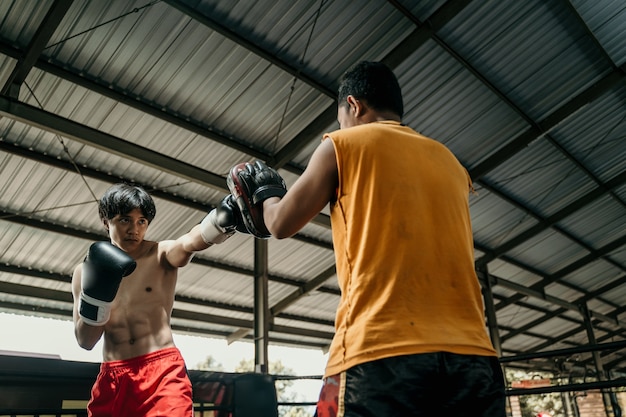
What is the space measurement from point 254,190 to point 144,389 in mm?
956

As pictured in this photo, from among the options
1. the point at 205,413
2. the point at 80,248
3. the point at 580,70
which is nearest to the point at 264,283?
the point at 80,248

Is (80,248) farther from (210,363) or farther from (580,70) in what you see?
(210,363)

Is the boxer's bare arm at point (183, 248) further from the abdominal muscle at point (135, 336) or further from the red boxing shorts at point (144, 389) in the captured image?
the red boxing shorts at point (144, 389)

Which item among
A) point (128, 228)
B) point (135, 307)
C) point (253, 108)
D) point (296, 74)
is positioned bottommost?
point (135, 307)

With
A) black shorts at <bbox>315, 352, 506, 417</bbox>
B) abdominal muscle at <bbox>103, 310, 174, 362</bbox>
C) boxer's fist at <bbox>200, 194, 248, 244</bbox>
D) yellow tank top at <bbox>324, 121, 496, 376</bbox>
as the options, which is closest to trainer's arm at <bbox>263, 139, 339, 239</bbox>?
yellow tank top at <bbox>324, 121, 496, 376</bbox>

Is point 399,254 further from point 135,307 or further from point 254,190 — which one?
point 135,307

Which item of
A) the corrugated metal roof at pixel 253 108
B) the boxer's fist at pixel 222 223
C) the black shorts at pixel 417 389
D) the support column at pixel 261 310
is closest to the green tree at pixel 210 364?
the corrugated metal roof at pixel 253 108

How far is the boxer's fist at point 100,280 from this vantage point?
1744 mm

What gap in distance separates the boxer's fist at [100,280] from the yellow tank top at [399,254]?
3.24 feet

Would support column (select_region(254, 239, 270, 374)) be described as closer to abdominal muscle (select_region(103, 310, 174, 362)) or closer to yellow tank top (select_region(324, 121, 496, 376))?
abdominal muscle (select_region(103, 310, 174, 362))

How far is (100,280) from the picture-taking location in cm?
174

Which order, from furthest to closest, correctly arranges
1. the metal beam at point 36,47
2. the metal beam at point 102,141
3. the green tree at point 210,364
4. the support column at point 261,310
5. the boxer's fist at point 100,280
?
the green tree at point 210,364, the support column at point 261,310, the metal beam at point 102,141, the metal beam at point 36,47, the boxer's fist at point 100,280

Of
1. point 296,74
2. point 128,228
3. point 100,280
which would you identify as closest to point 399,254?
point 100,280

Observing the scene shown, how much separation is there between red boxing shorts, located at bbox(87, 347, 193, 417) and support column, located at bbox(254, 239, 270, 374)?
195 inches
